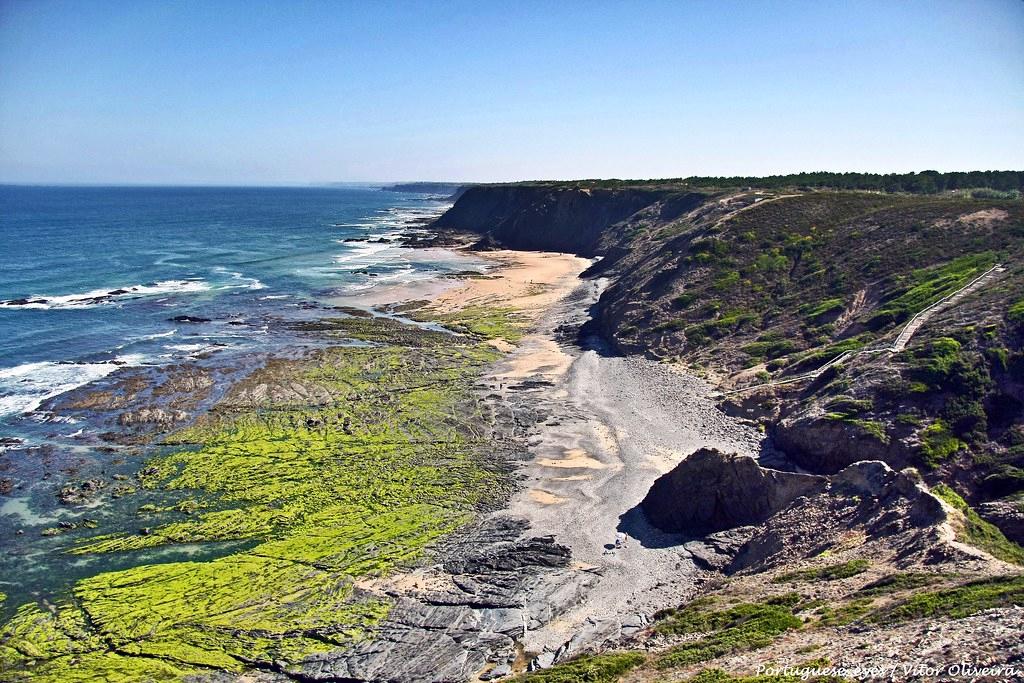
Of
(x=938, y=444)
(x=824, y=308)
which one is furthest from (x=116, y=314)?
(x=938, y=444)

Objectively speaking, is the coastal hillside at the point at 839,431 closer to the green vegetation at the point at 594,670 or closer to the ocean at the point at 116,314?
the green vegetation at the point at 594,670

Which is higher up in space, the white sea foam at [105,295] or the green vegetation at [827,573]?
the white sea foam at [105,295]

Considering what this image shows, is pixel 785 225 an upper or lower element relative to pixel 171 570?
upper

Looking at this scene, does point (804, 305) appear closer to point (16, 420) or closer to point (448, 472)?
point (448, 472)

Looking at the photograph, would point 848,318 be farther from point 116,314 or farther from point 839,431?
point 116,314

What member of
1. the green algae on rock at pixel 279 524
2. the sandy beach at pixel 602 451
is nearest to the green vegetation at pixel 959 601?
the sandy beach at pixel 602 451

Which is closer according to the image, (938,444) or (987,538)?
(987,538)

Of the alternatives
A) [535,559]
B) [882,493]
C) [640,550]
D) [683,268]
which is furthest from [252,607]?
[683,268]
